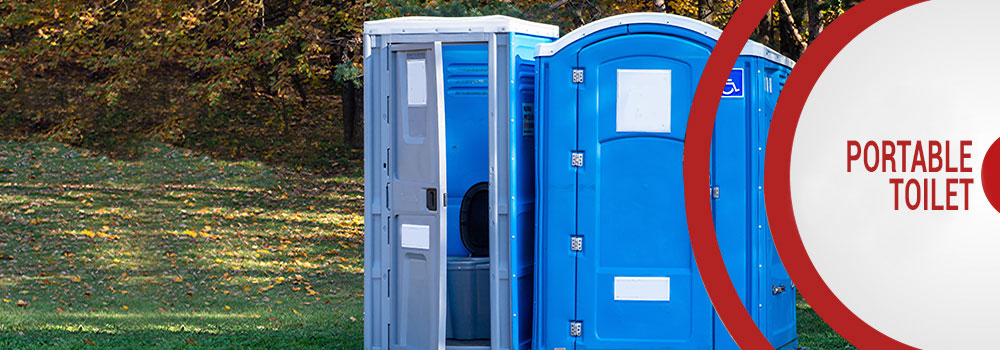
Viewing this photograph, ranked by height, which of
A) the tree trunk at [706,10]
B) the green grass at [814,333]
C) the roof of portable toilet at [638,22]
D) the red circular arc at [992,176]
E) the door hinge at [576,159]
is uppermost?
the tree trunk at [706,10]

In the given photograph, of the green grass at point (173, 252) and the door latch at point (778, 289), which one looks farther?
the green grass at point (173, 252)

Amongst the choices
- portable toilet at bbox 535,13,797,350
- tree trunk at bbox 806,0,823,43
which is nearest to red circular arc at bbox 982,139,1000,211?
tree trunk at bbox 806,0,823,43

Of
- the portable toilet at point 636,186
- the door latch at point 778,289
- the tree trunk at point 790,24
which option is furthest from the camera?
the tree trunk at point 790,24

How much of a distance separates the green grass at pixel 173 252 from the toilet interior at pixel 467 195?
1.25 meters

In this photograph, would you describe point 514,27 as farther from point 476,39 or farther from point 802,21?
point 802,21

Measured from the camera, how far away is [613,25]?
22.3 ft

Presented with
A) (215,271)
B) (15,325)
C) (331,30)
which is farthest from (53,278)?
(331,30)

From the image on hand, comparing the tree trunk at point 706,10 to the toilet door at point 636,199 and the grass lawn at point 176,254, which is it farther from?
the toilet door at point 636,199

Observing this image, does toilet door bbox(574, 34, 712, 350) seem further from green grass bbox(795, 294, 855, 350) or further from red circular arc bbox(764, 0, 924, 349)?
green grass bbox(795, 294, 855, 350)

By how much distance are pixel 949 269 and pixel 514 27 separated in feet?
19.1

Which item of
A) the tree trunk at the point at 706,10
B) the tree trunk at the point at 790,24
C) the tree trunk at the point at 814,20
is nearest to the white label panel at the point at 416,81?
the tree trunk at the point at 814,20

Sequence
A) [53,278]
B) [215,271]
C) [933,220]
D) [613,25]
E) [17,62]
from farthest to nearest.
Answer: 1. [17,62]
2. [215,271]
3. [53,278]
4. [933,220]
5. [613,25]

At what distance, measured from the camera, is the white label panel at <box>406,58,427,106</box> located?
274 inches

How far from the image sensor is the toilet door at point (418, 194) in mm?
6898
